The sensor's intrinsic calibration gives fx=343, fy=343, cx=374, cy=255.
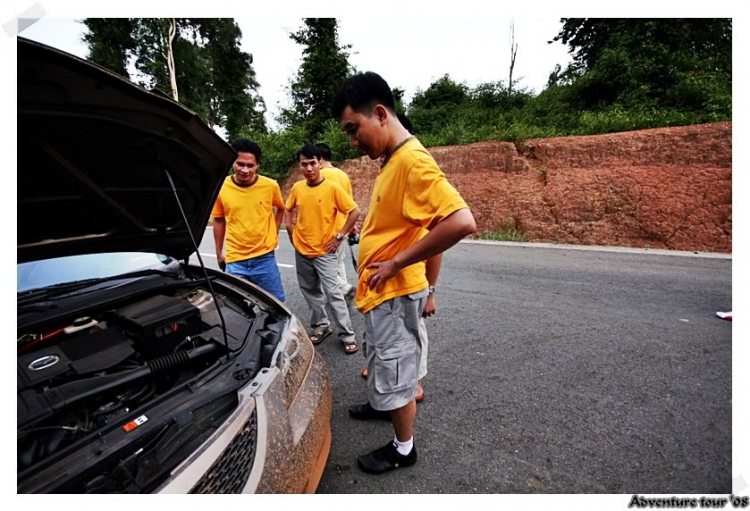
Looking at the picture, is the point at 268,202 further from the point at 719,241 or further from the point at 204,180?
the point at 719,241

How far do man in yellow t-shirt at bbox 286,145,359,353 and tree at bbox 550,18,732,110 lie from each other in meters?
11.3

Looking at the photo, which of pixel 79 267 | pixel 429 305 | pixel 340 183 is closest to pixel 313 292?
pixel 340 183

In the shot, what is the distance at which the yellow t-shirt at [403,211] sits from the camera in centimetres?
135

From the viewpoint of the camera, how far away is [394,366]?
155 cm

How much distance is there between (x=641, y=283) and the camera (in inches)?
173

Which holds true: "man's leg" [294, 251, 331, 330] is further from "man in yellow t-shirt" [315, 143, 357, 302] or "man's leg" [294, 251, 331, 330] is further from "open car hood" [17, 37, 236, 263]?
"open car hood" [17, 37, 236, 263]

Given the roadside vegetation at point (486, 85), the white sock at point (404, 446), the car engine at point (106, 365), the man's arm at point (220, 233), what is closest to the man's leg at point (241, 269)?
the man's arm at point (220, 233)

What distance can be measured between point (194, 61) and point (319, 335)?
74.1 ft

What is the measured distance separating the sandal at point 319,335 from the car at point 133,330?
114cm

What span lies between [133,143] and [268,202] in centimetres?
144

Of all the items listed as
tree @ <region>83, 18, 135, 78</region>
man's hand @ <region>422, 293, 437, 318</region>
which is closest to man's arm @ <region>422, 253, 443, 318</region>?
man's hand @ <region>422, 293, 437, 318</region>

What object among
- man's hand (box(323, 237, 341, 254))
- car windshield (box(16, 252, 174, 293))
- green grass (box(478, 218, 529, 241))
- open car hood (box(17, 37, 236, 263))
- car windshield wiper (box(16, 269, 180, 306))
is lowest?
green grass (box(478, 218, 529, 241))

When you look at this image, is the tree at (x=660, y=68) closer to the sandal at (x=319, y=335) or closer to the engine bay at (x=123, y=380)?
the sandal at (x=319, y=335)

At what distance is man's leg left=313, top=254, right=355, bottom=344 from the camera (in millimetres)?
2909
